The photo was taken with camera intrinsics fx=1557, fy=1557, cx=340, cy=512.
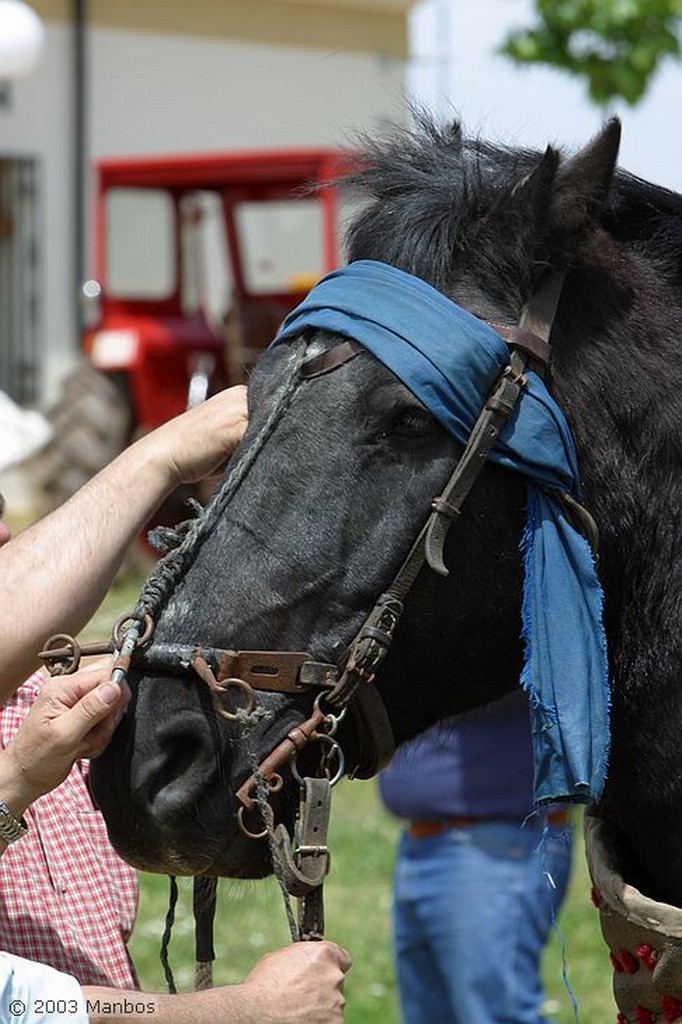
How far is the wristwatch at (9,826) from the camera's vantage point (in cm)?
236

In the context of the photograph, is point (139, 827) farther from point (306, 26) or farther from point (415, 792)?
point (306, 26)

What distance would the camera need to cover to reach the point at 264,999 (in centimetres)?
228

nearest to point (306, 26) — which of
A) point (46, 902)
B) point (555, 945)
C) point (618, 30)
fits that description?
point (618, 30)

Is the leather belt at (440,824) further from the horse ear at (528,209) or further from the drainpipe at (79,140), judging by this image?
the drainpipe at (79,140)

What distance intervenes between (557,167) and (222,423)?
757mm

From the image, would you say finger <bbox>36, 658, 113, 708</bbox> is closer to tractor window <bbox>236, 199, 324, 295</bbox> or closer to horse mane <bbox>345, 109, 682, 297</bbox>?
horse mane <bbox>345, 109, 682, 297</bbox>

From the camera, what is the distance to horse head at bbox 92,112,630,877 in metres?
2.26

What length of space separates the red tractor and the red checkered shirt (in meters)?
8.20

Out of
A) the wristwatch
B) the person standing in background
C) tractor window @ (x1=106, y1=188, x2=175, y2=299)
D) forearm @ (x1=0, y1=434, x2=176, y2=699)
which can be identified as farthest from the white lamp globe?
the wristwatch

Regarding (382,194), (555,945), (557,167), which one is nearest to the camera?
(557,167)

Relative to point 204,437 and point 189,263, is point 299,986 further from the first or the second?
point 189,263

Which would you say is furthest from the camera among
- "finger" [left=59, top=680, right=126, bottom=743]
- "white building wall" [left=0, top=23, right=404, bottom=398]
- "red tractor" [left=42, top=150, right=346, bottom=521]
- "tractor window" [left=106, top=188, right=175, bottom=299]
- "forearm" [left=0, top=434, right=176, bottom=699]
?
"white building wall" [left=0, top=23, right=404, bottom=398]

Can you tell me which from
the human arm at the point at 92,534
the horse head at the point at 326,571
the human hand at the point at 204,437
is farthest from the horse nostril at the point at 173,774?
the human hand at the point at 204,437

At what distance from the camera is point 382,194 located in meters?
2.50
